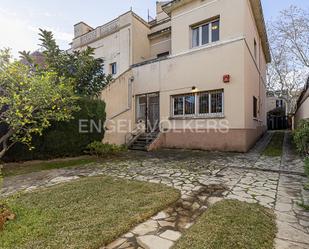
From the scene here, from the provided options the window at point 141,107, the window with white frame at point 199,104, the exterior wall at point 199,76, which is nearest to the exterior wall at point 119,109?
the window at point 141,107

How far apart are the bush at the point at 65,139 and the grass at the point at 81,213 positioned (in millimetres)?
4171

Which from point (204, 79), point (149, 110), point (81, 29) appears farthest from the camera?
point (81, 29)

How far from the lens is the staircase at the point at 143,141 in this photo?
11523mm

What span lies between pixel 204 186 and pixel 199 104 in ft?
21.7

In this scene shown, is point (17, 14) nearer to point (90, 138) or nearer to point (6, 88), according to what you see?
point (6, 88)

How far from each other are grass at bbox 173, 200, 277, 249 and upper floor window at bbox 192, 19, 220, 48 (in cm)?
932

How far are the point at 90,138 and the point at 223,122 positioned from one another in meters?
6.56

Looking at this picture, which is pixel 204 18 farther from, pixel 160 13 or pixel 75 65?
pixel 75 65

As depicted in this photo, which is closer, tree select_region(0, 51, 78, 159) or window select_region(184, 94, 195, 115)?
tree select_region(0, 51, 78, 159)

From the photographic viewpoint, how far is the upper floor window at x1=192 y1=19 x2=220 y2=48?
10.6 m

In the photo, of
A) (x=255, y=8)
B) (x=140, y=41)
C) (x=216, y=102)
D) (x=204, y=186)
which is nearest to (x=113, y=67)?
(x=140, y=41)

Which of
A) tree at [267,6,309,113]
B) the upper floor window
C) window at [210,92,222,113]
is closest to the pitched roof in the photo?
the upper floor window

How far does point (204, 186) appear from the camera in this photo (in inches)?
193

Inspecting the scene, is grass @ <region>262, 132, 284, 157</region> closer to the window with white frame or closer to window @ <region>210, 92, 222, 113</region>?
the window with white frame
